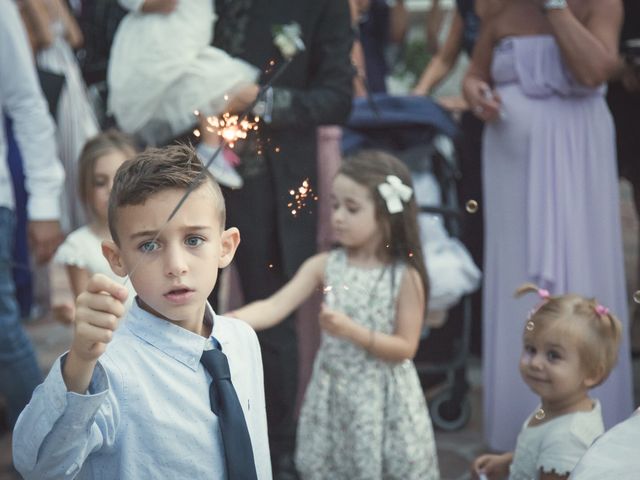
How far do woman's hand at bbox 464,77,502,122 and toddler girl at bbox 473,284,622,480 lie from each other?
1094 mm

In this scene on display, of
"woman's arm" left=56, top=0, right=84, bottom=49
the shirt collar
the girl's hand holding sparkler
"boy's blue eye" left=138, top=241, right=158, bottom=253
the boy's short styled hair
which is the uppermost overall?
"woman's arm" left=56, top=0, right=84, bottom=49

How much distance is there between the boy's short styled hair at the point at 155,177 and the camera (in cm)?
161

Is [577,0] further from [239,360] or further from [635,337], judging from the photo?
[635,337]

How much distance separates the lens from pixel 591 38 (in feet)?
10.1

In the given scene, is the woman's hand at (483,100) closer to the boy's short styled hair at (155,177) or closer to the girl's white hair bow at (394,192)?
the girl's white hair bow at (394,192)

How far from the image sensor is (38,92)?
3463mm

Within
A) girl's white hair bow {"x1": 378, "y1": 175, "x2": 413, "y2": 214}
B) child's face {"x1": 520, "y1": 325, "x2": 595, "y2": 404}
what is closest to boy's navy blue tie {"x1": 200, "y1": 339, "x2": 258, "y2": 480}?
child's face {"x1": 520, "y1": 325, "x2": 595, "y2": 404}

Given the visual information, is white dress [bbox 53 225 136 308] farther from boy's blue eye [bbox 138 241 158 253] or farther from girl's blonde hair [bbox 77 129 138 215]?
boy's blue eye [bbox 138 241 158 253]

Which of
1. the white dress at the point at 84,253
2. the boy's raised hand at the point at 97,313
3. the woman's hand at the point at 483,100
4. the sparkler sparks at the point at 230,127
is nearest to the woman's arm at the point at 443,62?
the woman's hand at the point at 483,100

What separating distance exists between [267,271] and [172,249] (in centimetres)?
164

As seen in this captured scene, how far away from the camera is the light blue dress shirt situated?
1465 mm

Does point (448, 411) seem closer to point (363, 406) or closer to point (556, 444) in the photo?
point (363, 406)

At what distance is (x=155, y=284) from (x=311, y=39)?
1.76 metres

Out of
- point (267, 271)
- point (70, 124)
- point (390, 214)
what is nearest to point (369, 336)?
point (390, 214)
